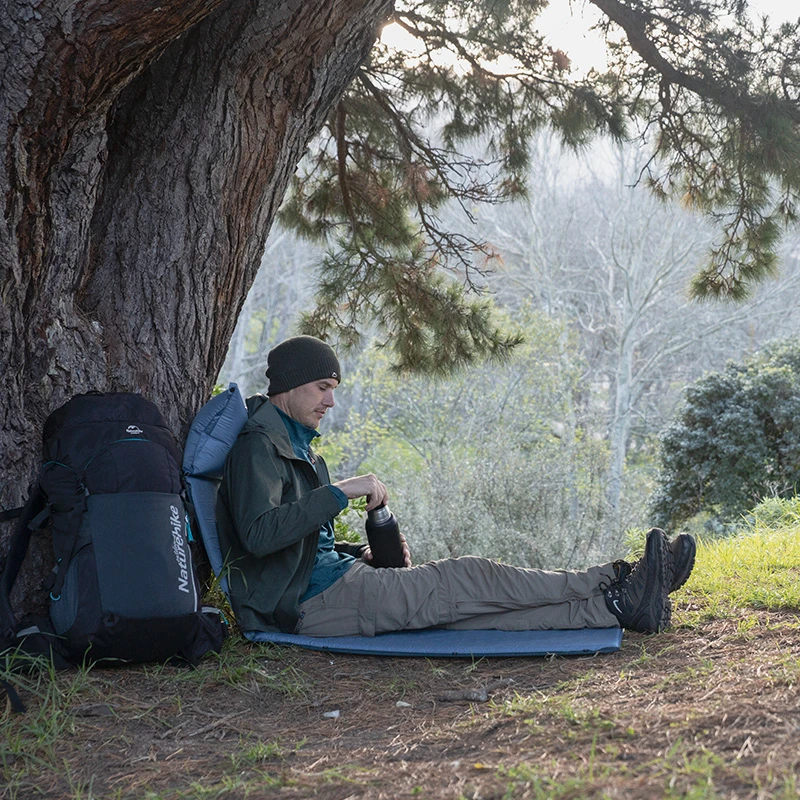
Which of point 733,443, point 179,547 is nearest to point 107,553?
point 179,547

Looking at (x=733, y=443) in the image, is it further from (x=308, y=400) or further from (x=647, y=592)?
(x=308, y=400)

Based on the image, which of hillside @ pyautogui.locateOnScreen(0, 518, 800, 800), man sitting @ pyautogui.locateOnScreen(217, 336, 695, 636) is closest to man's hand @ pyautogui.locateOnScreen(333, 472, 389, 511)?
man sitting @ pyautogui.locateOnScreen(217, 336, 695, 636)

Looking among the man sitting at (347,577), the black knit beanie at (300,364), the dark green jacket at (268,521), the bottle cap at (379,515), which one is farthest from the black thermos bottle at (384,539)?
the black knit beanie at (300,364)

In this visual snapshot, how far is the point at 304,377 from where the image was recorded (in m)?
3.31

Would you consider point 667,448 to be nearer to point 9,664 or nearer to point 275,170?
point 275,170

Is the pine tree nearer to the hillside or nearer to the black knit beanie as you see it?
the black knit beanie

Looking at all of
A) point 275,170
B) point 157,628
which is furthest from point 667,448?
point 157,628

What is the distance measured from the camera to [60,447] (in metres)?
2.86

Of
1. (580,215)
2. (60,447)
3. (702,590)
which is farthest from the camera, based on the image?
(580,215)

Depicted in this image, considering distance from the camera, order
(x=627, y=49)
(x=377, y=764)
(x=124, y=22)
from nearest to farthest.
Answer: (x=377, y=764), (x=124, y=22), (x=627, y=49)

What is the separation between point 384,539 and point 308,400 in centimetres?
60

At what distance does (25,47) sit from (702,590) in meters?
3.32

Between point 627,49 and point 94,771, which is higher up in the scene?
point 627,49

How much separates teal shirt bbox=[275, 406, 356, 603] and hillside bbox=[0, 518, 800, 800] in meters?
0.25
